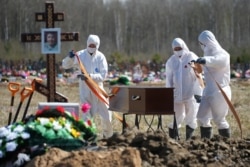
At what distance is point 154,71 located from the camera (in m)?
54.7

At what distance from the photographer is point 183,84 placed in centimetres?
1209

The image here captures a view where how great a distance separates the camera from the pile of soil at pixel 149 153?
685cm

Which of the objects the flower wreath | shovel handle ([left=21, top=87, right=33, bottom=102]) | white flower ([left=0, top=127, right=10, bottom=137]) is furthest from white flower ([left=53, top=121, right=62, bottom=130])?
shovel handle ([left=21, top=87, right=33, bottom=102])

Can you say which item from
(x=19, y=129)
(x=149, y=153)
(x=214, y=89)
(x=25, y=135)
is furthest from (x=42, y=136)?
(x=214, y=89)

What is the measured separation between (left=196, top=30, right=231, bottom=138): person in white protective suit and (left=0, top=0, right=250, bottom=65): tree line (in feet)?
196

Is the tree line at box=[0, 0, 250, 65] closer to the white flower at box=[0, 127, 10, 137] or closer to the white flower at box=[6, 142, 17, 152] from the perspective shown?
the white flower at box=[0, 127, 10, 137]

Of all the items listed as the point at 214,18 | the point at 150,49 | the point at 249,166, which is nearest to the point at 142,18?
the point at 150,49

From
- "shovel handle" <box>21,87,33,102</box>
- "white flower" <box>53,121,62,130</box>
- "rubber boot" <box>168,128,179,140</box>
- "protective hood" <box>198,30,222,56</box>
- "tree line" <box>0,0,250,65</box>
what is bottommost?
"rubber boot" <box>168,128,179,140</box>

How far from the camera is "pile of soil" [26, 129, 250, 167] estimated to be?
685 centimetres

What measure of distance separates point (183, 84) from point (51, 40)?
257cm

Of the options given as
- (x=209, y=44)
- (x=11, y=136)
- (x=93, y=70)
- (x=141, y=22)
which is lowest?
(x=11, y=136)

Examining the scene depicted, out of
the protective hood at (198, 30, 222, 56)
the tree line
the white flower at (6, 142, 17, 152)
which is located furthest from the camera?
the tree line

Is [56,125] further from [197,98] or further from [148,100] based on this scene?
[197,98]

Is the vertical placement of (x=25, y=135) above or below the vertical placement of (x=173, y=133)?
above
